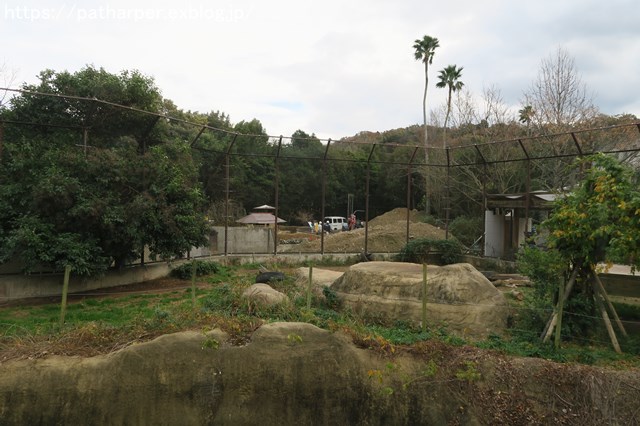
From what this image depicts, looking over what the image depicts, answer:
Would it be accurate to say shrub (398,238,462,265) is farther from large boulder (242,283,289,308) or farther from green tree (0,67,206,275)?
large boulder (242,283,289,308)

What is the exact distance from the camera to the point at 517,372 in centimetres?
610

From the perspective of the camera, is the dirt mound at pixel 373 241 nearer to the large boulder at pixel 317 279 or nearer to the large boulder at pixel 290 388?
the large boulder at pixel 317 279

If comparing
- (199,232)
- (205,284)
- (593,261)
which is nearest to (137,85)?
(199,232)

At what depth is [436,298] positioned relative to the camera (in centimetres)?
917

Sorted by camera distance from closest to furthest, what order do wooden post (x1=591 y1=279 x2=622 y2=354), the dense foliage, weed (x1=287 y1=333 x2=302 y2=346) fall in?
1. weed (x1=287 y1=333 x2=302 y2=346)
2. the dense foliage
3. wooden post (x1=591 y1=279 x2=622 y2=354)

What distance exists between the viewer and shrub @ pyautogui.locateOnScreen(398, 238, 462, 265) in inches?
759

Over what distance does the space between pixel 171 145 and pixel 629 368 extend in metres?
13.4

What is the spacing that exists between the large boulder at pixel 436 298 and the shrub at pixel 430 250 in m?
9.37

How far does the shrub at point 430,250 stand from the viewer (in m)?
19.3

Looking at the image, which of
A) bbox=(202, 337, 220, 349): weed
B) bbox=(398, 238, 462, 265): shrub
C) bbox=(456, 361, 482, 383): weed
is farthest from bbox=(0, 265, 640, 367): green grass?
bbox=(398, 238, 462, 265): shrub

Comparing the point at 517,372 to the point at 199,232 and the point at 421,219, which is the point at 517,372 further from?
the point at 421,219

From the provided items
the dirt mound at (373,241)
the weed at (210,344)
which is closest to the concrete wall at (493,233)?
the dirt mound at (373,241)

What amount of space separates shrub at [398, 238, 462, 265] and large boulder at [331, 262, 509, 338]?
937 cm

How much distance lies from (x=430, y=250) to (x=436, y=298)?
10522mm
